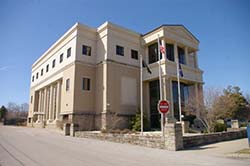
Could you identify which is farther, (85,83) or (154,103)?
(154,103)

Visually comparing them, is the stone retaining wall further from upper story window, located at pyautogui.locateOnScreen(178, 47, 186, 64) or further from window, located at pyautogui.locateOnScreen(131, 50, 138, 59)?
window, located at pyautogui.locateOnScreen(131, 50, 138, 59)

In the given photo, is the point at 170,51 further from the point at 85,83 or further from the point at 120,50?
the point at 85,83

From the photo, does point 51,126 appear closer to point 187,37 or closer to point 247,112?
point 187,37

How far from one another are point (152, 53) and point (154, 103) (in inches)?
296

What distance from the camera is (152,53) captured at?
98.8 feet

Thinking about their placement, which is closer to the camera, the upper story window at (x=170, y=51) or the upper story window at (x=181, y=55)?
the upper story window at (x=170, y=51)

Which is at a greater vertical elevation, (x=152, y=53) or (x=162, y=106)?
(x=152, y=53)

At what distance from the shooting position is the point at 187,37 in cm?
3141

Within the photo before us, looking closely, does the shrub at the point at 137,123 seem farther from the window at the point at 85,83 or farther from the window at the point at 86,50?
the window at the point at 86,50

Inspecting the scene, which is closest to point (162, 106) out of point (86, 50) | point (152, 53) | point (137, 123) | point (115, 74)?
point (137, 123)

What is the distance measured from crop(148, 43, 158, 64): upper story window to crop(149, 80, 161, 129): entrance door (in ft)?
11.1

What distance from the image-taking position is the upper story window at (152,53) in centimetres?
2941

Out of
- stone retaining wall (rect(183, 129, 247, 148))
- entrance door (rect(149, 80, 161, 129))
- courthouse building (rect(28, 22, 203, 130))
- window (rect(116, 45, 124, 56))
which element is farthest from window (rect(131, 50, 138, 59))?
stone retaining wall (rect(183, 129, 247, 148))

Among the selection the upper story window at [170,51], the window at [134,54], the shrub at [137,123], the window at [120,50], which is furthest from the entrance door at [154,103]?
the window at [120,50]
